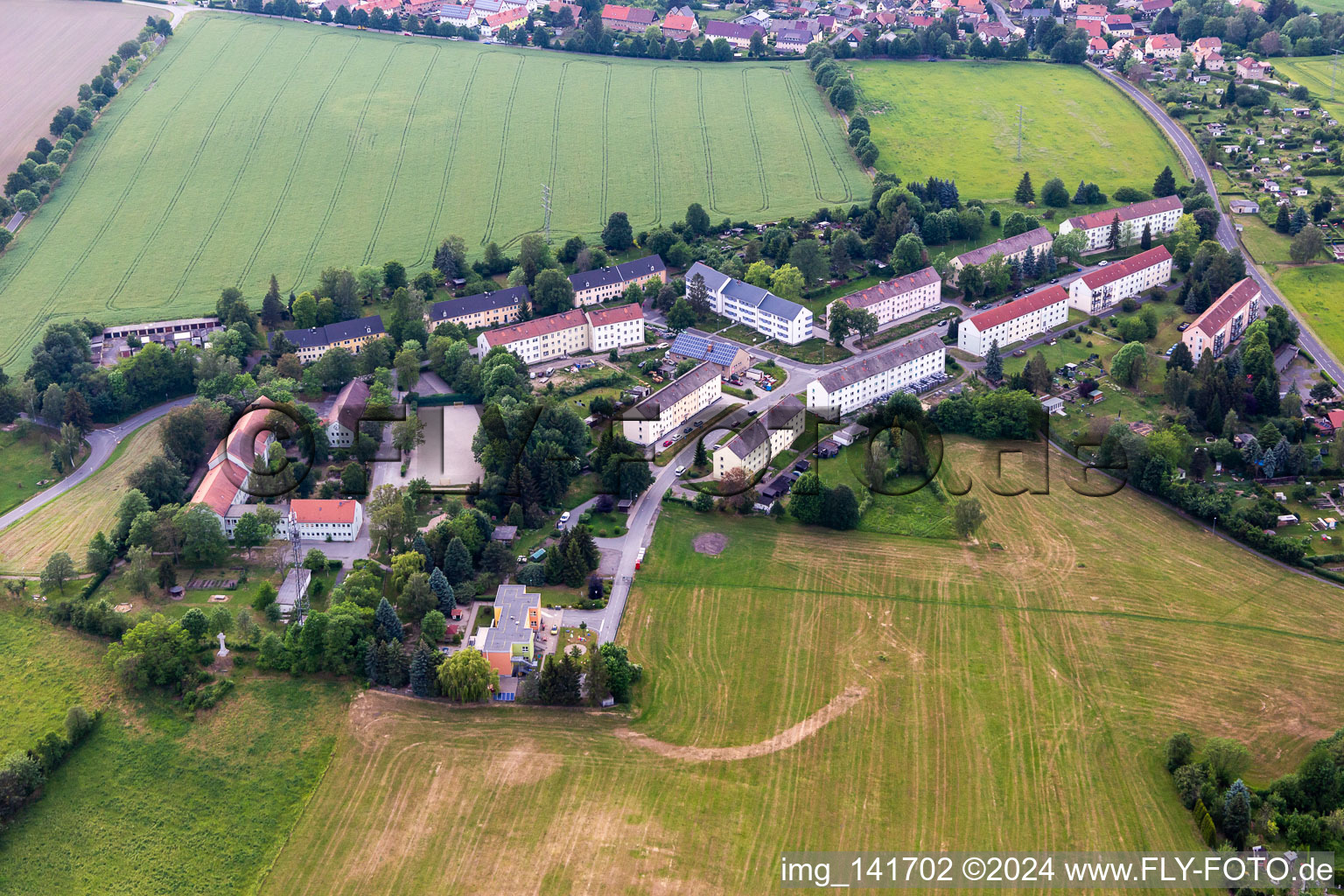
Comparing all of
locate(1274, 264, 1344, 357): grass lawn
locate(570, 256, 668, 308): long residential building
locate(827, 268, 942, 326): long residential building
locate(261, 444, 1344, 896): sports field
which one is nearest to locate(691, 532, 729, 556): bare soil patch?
locate(261, 444, 1344, 896): sports field

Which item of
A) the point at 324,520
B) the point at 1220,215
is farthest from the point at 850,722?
the point at 1220,215

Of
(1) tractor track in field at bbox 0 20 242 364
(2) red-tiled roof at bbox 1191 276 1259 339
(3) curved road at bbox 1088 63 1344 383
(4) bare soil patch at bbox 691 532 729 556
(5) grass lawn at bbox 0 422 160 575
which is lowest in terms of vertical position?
(1) tractor track in field at bbox 0 20 242 364

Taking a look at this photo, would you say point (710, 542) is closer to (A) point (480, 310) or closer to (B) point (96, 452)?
(A) point (480, 310)

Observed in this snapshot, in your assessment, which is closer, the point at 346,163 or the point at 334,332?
the point at 334,332

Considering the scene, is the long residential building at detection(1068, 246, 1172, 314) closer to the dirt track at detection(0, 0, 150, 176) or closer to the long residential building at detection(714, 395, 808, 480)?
the long residential building at detection(714, 395, 808, 480)

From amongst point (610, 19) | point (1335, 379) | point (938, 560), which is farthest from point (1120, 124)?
point (938, 560)

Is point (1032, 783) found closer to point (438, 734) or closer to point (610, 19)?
point (438, 734)

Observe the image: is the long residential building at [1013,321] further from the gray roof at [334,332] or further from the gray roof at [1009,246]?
the gray roof at [334,332]
